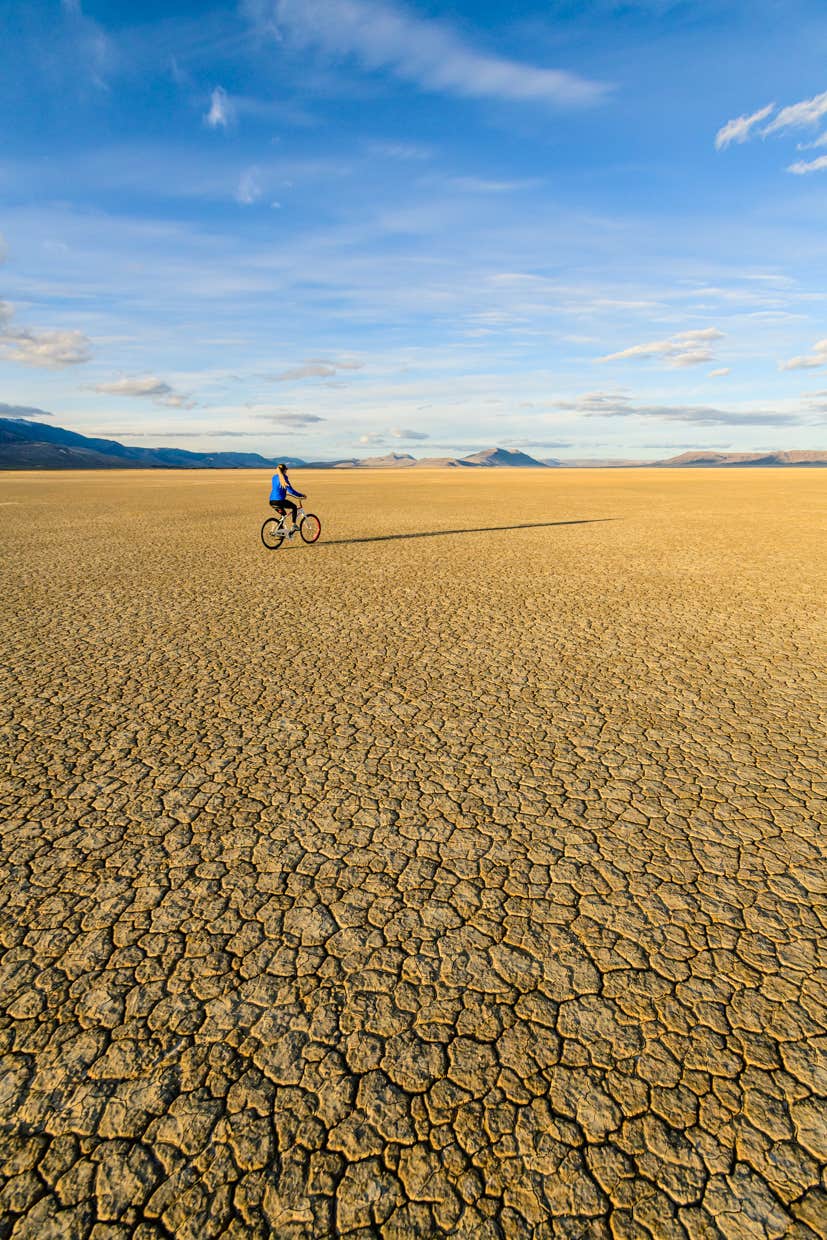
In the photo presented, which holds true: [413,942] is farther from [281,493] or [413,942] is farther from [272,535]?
[272,535]

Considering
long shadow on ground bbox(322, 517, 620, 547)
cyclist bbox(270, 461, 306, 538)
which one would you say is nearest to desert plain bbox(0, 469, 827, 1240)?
cyclist bbox(270, 461, 306, 538)

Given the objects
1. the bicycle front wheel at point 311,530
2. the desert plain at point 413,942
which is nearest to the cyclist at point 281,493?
the bicycle front wheel at point 311,530

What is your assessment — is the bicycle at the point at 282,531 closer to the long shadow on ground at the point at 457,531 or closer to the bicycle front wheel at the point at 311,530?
the bicycle front wheel at the point at 311,530

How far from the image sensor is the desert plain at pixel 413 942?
2328 mm

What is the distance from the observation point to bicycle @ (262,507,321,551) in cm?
1609

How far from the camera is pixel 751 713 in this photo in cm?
639

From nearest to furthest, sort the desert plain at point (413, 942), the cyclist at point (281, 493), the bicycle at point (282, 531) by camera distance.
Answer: the desert plain at point (413, 942)
the cyclist at point (281, 493)
the bicycle at point (282, 531)

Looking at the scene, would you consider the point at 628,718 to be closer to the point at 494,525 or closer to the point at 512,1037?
the point at 512,1037

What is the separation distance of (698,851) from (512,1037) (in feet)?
6.69


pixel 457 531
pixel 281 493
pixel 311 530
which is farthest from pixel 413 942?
pixel 457 531

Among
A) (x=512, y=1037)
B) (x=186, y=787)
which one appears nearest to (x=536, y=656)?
(x=186, y=787)

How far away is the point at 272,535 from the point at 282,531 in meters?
0.35

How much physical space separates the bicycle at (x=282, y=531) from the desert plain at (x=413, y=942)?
8.15 meters

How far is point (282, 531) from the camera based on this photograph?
16094 millimetres
